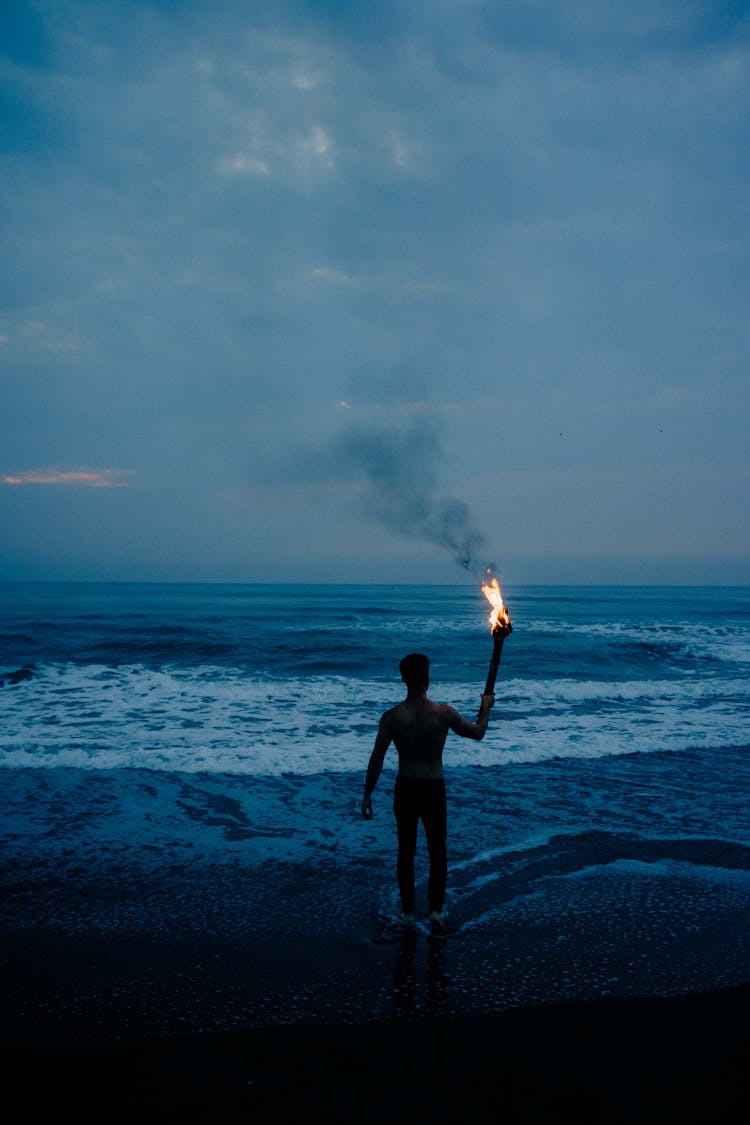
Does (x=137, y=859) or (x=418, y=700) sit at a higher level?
(x=418, y=700)

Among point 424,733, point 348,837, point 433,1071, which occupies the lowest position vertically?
point 348,837

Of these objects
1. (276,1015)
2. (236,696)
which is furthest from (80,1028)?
(236,696)

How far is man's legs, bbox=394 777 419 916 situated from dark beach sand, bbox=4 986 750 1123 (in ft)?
3.98

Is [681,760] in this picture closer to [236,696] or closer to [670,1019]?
[670,1019]

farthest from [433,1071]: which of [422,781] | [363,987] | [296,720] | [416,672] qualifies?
[296,720]

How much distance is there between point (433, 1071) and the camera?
3.25 m

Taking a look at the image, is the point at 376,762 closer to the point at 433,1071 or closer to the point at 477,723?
the point at 477,723

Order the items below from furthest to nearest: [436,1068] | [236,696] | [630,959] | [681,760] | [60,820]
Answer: [236,696] → [681,760] → [60,820] → [630,959] → [436,1068]

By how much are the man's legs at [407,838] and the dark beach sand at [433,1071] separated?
121cm

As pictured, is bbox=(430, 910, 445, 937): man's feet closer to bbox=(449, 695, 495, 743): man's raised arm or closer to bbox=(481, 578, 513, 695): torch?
bbox=(449, 695, 495, 743): man's raised arm

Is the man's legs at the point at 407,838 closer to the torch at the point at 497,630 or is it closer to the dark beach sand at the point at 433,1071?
the torch at the point at 497,630

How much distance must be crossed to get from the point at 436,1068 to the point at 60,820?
5.75 meters

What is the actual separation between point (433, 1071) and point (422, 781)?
6.17 ft

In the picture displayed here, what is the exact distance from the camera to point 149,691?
17.0m
